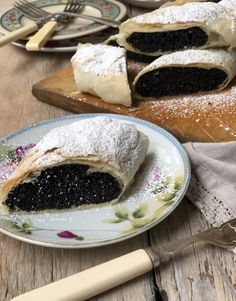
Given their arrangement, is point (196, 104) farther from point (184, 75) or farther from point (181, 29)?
point (181, 29)

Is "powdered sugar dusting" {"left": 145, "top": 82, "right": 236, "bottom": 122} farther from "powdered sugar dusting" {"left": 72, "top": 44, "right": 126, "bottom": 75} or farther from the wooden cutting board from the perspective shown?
"powdered sugar dusting" {"left": 72, "top": 44, "right": 126, "bottom": 75}

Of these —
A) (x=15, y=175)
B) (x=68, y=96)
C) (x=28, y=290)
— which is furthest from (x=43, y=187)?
(x=68, y=96)

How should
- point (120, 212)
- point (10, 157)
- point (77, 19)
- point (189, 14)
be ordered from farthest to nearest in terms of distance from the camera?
point (77, 19)
point (189, 14)
point (10, 157)
point (120, 212)

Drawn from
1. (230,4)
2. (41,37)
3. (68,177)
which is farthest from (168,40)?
(68,177)

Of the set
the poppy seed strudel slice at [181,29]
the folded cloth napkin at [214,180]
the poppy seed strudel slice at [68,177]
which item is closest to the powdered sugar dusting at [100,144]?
the poppy seed strudel slice at [68,177]

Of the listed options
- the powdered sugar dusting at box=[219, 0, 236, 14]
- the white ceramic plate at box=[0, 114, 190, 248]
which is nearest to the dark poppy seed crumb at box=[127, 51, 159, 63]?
the powdered sugar dusting at box=[219, 0, 236, 14]
